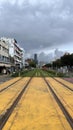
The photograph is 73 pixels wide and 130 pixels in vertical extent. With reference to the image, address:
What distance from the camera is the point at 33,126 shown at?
10289 millimetres

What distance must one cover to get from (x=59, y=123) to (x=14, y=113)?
2.89m

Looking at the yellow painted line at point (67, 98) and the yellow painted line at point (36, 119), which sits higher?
the yellow painted line at point (67, 98)

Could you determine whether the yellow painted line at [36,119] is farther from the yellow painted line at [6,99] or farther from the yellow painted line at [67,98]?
the yellow painted line at [67,98]

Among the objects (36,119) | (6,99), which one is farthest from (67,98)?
(36,119)

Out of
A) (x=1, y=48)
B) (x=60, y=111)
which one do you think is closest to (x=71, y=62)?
(x=1, y=48)

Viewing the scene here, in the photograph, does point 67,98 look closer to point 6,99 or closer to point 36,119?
point 6,99

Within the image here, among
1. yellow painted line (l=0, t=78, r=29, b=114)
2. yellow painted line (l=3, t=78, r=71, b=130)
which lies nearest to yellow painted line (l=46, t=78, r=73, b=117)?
yellow painted line (l=3, t=78, r=71, b=130)

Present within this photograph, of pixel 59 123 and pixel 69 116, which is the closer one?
pixel 59 123

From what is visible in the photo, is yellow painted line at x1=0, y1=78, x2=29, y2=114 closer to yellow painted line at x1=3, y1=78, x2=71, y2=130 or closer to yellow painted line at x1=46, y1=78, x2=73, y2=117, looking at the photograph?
yellow painted line at x1=3, y1=78, x2=71, y2=130

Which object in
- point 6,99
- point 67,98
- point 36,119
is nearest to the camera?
point 36,119

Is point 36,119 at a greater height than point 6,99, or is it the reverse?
point 6,99

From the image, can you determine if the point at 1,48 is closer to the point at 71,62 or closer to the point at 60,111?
the point at 71,62

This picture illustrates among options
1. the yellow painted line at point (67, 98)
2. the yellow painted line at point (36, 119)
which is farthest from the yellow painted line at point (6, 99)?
the yellow painted line at point (67, 98)

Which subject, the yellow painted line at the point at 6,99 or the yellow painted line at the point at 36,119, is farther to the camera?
the yellow painted line at the point at 6,99
